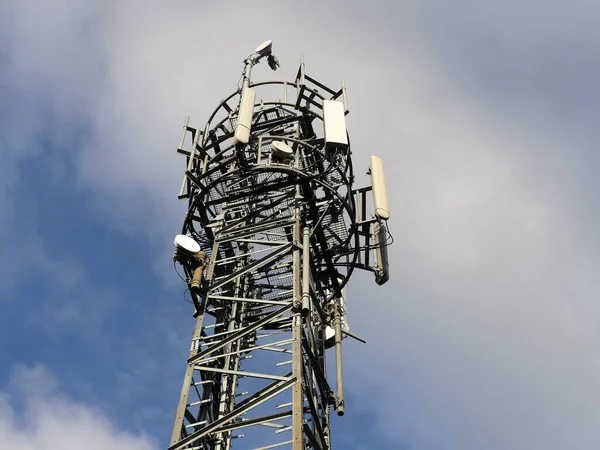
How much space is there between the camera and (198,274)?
17.3m

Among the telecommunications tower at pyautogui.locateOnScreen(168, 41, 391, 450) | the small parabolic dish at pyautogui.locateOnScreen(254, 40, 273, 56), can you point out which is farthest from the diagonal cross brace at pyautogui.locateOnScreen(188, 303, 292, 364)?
the small parabolic dish at pyautogui.locateOnScreen(254, 40, 273, 56)

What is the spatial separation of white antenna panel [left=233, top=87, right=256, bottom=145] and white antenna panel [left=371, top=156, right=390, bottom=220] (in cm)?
399

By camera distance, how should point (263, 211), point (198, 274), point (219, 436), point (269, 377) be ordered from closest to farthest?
1. point (269, 377)
2. point (219, 436)
3. point (198, 274)
4. point (263, 211)

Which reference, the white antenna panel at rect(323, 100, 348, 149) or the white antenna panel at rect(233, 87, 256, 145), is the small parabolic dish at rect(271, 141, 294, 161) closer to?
the white antenna panel at rect(233, 87, 256, 145)

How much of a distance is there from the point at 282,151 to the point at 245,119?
1.63m

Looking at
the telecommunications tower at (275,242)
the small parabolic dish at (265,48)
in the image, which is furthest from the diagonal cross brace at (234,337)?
the small parabolic dish at (265,48)

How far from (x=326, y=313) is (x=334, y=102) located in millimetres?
6012

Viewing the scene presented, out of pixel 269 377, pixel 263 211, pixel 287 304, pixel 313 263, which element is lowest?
pixel 269 377

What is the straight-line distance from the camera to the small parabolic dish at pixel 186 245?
58.6 feet

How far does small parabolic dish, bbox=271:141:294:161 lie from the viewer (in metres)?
19.6

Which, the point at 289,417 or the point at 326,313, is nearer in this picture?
the point at 289,417

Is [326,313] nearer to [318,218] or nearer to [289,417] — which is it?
[318,218]

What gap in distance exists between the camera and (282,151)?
19.6 meters

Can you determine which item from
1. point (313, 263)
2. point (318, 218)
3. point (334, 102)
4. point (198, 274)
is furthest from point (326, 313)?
point (334, 102)
